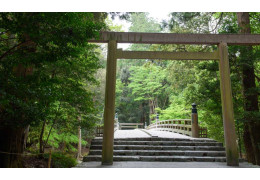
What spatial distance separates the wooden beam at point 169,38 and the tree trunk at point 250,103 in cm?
127

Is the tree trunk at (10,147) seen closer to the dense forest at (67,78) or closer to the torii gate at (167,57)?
the dense forest at (67,78)

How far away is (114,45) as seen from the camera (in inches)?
199

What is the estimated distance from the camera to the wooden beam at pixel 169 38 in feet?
16.6

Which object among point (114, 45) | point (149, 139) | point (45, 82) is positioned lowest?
point (149, 139)

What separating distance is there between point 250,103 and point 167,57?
393cm

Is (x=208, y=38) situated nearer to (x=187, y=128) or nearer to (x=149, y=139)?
(x=149, y=139)

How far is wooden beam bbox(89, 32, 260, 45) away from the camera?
505 cm

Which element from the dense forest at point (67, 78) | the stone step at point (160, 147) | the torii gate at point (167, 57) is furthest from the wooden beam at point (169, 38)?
the stone step at point (160, 147)

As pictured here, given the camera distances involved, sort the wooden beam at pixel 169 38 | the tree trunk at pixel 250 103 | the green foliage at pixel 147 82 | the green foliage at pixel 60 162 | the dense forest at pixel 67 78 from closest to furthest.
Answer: the dense forest at pixel 67 78 < the wooden beam at pixel 169 38 < the tree trunk at pixel 250 103 < the green foliage at pixel 60 162 < the green foliage at pixel 147 82

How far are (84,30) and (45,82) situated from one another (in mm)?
1383

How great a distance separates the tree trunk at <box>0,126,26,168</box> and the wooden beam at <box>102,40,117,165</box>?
77.8 inches

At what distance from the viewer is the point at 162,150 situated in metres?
6.40

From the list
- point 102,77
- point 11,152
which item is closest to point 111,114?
point 11,152

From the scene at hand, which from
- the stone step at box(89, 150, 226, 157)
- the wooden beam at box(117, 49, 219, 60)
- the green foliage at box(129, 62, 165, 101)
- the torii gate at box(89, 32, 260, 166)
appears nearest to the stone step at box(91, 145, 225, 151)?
the stone step at box(89, 150, 226, 157)
